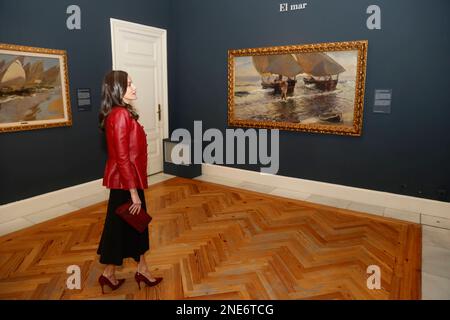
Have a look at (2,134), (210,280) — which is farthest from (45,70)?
(210,280)

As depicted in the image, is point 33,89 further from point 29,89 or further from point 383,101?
point 383,101

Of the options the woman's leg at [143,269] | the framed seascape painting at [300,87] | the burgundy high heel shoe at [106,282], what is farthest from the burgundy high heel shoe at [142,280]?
the framed seascape painting at [300,87]

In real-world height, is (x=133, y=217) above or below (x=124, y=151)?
below

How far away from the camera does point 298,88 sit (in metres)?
4.77

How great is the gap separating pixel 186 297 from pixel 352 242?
183 centimetres

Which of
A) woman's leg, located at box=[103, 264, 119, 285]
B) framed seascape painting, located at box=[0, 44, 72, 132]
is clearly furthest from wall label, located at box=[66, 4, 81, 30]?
woman's leg, located at box=[103, 264, 119, 285]

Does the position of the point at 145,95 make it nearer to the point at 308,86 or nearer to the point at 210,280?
the point at 308,86

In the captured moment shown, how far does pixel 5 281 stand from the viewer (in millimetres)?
2660

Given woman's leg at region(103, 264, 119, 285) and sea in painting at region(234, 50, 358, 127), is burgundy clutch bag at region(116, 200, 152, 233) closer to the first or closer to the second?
woman's leg at region(103, 264, 119, 285)

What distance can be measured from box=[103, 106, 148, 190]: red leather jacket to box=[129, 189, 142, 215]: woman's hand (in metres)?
0.05

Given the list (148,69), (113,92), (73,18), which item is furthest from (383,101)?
(73,18)

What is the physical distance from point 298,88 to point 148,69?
2.52 meters

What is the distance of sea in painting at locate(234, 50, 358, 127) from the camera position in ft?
14.5

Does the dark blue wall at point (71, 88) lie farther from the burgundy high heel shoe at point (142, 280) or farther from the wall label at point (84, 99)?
the burgundy high heel shoe at point (142, 280)
